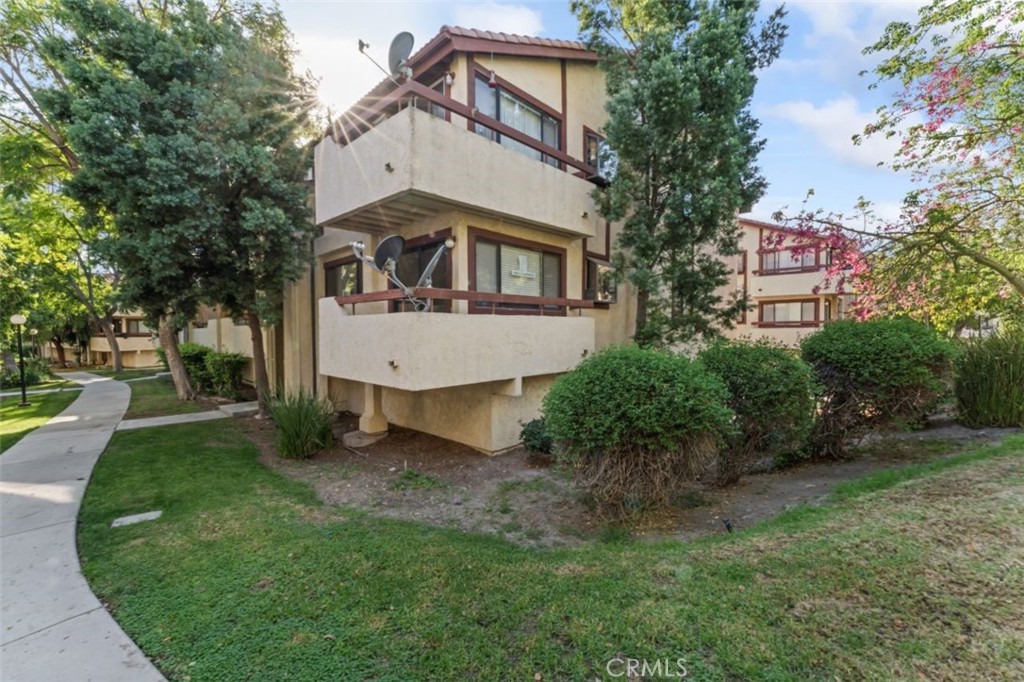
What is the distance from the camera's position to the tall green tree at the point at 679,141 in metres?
8.24

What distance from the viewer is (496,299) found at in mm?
7738

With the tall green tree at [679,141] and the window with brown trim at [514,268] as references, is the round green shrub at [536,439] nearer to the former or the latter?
the window with brown trim at [514,268]

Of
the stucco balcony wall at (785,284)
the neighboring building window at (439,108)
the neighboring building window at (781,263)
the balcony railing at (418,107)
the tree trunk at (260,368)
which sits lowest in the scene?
the tree trunk at (260,368)

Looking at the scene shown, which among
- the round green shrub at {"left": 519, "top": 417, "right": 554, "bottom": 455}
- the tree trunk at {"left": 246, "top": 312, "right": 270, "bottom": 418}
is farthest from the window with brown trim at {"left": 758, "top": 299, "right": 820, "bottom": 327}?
the tree trunk at {"left": 246, "top": 312, "right": 270, "bottom": 418}

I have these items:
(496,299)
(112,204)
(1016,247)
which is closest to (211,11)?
(112,204)

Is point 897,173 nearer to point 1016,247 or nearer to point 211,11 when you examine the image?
point 1016,247

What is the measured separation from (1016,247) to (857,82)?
4.84 metres

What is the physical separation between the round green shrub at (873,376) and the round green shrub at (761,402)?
70 cm

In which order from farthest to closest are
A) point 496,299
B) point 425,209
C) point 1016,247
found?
point 1016,247 → point 425,209 → point 496,299

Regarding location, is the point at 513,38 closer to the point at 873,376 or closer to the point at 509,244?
the point at 509,244

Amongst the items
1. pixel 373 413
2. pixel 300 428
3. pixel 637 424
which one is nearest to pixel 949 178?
pixel 637 424

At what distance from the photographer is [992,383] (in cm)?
779

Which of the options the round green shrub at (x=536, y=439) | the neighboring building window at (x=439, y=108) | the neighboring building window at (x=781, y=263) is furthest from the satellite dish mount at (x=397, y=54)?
the neighboring building window at (x=781, y=263)

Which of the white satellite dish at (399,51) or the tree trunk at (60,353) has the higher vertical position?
the white satellite dish at (399,51)
